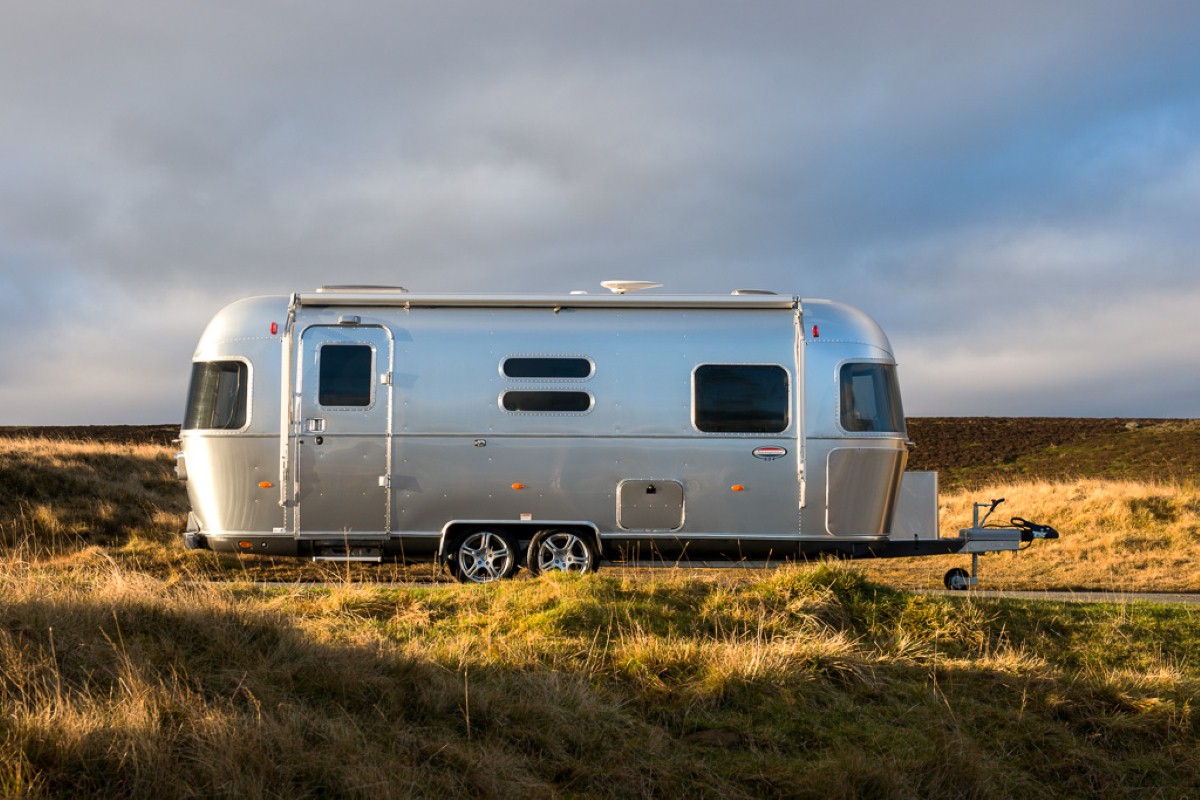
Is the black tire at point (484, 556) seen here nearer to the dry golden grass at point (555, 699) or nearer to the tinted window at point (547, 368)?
the tinted window at point (547, 368)

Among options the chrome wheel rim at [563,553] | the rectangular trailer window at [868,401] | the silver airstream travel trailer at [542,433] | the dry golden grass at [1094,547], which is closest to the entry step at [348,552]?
the silver airstream travel trailer at [542,433]

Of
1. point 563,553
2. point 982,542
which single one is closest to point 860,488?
point 982,542

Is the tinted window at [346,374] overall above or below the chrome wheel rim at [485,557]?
above

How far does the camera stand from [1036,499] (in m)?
21.6

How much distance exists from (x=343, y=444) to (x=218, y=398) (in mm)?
1555

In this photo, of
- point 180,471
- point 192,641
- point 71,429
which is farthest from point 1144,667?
point 71,429

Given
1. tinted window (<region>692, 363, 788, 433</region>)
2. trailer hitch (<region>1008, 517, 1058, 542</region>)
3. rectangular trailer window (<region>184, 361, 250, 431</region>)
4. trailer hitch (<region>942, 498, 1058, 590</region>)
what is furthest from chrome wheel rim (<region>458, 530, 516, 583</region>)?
trailer hitch (<region>1008, 517, 1058, 542</region>)

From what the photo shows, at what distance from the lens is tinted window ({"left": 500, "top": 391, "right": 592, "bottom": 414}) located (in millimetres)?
11969

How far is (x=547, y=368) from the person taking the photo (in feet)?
39.5

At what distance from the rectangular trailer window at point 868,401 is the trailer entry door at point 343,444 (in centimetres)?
504

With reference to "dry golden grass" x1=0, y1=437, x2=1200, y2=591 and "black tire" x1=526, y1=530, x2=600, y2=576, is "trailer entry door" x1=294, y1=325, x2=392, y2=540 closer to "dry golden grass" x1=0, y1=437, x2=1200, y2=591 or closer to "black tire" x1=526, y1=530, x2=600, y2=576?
"dry golden grass" x1=0, y1=437, x2=1200, y2=591

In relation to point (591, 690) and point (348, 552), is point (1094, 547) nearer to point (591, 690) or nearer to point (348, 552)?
point (348, 552)

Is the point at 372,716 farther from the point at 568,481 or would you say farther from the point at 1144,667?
the point at 1144,667

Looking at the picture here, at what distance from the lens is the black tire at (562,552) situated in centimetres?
1202
